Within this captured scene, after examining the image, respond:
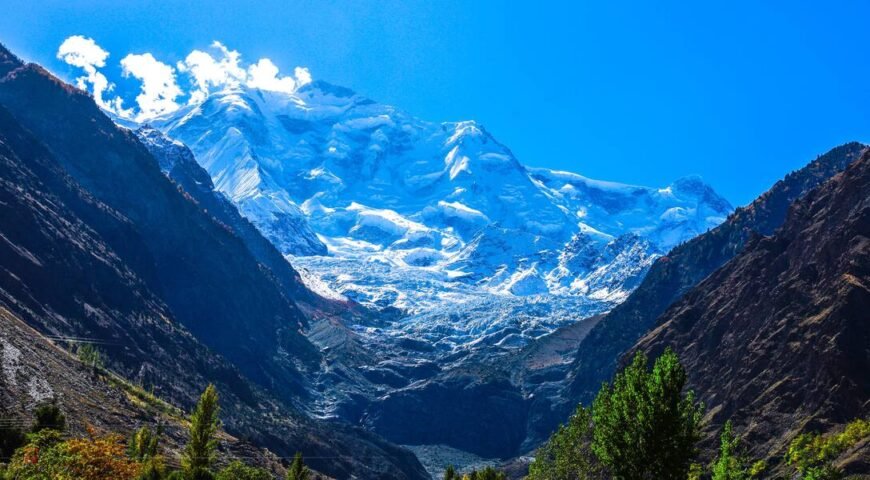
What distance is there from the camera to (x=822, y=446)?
124 meters

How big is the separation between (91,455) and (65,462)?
5.46 m

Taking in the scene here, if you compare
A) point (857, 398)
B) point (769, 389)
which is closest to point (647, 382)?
point (857, 398)

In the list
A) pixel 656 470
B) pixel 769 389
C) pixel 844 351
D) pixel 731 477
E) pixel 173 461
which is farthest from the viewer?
pixel 769 389

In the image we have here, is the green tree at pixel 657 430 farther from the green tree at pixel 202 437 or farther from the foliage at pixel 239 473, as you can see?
the green tree at pixel 202 437

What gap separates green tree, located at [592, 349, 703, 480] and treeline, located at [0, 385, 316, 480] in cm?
3540

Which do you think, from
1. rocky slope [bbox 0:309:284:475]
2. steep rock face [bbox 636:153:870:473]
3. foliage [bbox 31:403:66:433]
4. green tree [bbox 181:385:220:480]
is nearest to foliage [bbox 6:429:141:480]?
green tree [bbox 181:385:220:480]

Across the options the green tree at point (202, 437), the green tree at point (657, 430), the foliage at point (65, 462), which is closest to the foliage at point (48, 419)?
the green tree at point (202, 437)

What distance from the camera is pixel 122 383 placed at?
19162cm

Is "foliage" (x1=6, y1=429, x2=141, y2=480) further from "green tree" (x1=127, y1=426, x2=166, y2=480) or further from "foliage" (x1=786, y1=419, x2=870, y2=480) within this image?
"foliage" (x1=786, y1=419, x2=870, y2=480)

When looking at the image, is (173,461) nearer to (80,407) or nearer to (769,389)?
(80,407)

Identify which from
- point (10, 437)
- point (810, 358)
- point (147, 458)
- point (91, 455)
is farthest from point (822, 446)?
point (10, 437)

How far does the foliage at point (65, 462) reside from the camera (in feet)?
175

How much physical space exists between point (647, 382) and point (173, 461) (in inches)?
4232

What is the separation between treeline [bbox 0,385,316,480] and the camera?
180 feet
